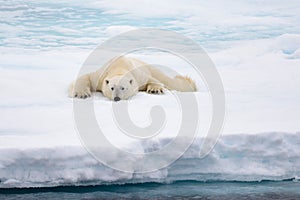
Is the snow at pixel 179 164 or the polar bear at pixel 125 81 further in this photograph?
the polar bear at pixel 125 81

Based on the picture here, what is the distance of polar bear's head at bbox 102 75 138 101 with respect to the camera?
17.6 feet

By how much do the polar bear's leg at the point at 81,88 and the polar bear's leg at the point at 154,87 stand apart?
0.54 metres

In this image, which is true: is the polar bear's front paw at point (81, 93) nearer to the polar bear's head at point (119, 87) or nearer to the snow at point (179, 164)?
the polar bear's head at point (119, 87)

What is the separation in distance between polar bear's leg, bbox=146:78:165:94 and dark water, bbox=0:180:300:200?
1.51m

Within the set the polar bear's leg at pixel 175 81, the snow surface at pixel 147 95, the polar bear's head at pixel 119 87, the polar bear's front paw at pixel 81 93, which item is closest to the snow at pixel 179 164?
the snow surface at pixel 147 95

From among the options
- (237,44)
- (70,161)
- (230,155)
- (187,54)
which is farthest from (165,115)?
(237,44)

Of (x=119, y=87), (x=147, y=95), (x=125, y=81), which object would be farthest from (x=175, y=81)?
(x=119, y=87)

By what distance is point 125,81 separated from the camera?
5.52 meters

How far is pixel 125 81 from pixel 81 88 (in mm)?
397

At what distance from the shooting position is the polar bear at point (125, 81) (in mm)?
5453

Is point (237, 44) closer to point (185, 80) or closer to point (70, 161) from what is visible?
point (185, 80)

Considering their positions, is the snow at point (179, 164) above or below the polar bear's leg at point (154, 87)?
below

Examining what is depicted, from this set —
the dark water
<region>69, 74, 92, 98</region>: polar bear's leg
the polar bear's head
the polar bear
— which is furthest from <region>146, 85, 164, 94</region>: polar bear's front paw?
the dark water

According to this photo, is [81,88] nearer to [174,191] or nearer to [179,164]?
[179,164]
